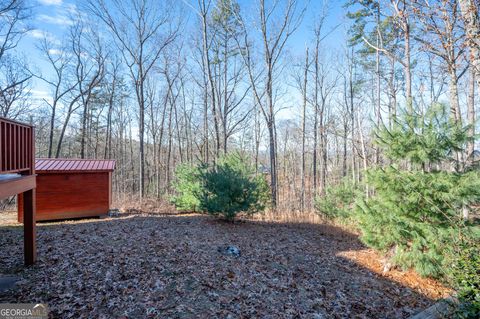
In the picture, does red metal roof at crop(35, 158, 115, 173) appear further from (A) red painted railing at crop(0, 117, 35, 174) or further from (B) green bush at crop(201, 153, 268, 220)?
(A) red painted railing at crop(0, 117, 35, 174)

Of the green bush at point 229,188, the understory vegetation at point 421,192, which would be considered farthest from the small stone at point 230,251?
the understory vegetation at point 421,192

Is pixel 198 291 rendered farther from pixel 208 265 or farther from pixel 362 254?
pixel 362 254

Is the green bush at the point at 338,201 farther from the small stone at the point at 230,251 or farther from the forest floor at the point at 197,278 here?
the small stone at the point at 230,251

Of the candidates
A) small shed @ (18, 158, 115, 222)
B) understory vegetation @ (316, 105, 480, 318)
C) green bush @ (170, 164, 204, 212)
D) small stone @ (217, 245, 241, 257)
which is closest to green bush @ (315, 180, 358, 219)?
understory vegetation @ (316, 105, 480, 318)

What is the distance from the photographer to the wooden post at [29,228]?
401 centimetres

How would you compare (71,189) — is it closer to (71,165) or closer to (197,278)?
(71,165)

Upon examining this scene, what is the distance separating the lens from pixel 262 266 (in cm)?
462

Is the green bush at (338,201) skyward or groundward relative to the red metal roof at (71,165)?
groundward

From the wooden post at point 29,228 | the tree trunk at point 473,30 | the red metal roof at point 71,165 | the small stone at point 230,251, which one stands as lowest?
the small stone at point 230,251

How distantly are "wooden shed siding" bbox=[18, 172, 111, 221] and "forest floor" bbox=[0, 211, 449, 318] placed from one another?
181 centimetres

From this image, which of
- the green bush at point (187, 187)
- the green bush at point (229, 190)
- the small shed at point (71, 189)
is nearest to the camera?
the green bush at point (229, 190)

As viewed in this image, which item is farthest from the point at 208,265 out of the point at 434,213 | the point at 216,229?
the point at 434,213

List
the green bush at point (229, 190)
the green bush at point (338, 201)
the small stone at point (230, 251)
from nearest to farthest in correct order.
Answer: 1. the small stone at point (230, 251)
2. the green bush at point (229, 190)
3. the green bush at point (338, 201)

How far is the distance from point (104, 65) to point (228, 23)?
9.42 meters
